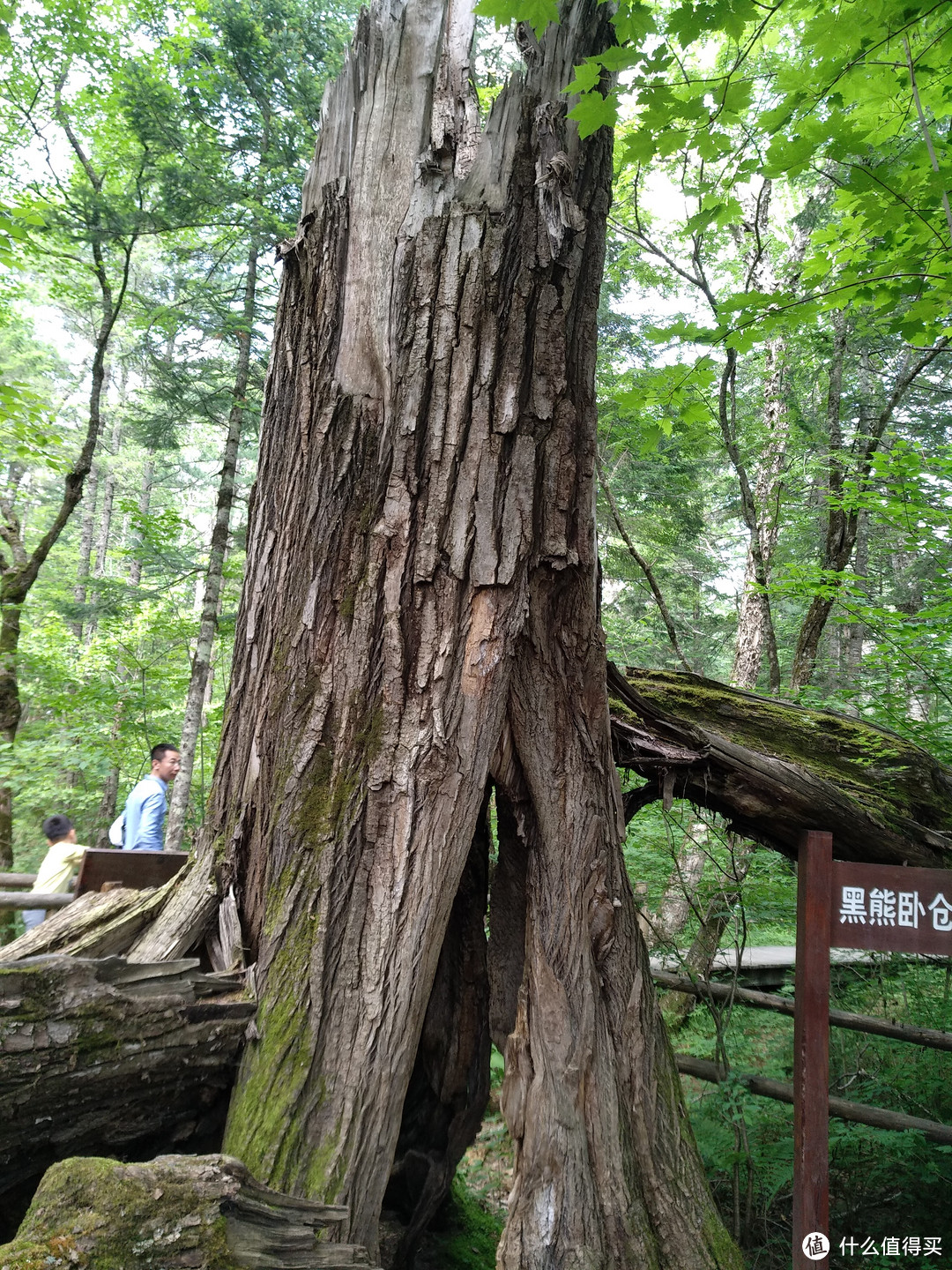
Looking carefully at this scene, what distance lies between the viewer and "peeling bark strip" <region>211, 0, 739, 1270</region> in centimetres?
224

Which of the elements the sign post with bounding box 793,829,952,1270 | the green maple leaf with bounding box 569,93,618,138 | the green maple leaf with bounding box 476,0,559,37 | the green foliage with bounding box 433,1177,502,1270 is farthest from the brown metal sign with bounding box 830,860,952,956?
the green maple leaf with bounding box 476,0,559,37

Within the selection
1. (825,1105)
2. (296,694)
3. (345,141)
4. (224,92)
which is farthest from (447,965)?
(224,92)

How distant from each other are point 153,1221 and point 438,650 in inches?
61.2

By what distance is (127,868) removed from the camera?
3186 millimetres

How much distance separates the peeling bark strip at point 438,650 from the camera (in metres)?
2.24

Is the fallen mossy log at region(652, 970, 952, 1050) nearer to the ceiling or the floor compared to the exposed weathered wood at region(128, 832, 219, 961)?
nearer to the floor

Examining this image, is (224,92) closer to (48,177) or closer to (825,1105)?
(48,177)

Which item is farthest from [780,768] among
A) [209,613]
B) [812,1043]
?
[209,613]

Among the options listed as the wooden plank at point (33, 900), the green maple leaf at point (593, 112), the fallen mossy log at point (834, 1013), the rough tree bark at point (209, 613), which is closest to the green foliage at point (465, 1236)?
the fallen mossy log at point (834, 1013)

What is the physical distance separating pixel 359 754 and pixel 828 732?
9.00 feet

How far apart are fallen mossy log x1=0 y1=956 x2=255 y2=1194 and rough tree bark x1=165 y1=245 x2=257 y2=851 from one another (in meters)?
6.92

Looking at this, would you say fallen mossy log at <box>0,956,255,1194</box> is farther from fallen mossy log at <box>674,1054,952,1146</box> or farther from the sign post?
fallen mossy log at <box>674,1054,952,1146</box>

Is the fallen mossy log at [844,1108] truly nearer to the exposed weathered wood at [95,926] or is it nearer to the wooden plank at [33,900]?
the exposed weathered wood at [95,926]

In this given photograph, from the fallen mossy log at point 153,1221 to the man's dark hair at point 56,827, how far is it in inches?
187
